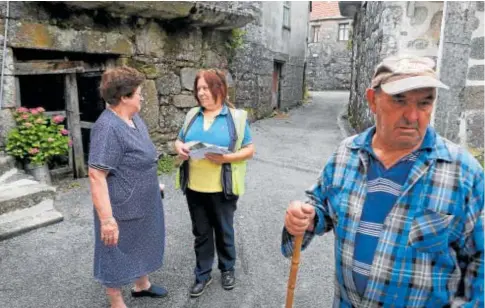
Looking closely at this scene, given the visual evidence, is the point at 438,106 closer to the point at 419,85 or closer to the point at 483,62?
the point at 483,62

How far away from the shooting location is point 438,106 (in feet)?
15.7

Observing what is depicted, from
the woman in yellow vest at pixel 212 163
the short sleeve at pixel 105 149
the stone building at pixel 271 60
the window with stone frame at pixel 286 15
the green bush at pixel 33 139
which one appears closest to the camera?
the short sleeve at pixel 105 149

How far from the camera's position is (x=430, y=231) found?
1.25m

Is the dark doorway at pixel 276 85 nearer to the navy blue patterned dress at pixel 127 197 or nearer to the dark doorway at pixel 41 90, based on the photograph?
the dark doorway at pixel 41 90

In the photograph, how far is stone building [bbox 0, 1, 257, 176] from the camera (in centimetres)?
450

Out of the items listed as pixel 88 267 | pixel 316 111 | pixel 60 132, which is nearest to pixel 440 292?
pixel 88 267

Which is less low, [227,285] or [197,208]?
[197,208]

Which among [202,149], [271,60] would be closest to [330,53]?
[271,60]

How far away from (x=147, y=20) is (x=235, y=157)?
145 inches

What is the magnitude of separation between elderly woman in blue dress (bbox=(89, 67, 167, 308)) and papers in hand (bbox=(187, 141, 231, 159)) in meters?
0.24

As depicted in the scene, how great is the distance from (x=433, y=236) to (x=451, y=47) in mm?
3997

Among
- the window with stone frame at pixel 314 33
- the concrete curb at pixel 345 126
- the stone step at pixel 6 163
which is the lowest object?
the concrete curb at pixel 345 126

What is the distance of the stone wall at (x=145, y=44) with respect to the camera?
448 centimetres

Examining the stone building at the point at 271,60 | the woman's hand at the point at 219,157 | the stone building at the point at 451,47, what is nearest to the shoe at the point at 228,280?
the woman's hand at the point at 219,157
